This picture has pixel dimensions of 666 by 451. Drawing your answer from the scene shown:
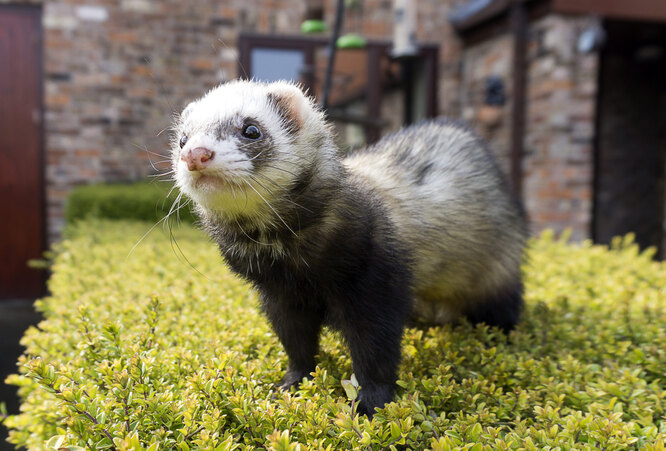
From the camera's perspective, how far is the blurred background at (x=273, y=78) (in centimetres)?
676

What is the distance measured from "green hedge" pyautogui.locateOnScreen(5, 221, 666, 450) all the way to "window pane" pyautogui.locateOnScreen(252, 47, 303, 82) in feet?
15.0

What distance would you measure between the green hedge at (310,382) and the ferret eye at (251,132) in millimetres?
717

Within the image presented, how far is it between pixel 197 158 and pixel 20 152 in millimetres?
7039

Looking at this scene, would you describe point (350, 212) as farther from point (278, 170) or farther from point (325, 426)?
point (325, 426)

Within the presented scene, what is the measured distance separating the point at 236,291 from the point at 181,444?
1693mm

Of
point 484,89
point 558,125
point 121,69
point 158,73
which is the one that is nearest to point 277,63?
point 158,73

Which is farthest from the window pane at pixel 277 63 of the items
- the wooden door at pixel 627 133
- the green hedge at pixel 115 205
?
the wooden door at pixel 627 133

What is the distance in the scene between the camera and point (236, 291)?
10.3 feet

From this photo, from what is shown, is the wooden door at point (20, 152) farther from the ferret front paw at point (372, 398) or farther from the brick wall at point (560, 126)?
the ferret front paw at point (372, 398)

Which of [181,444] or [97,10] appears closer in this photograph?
[181,444]

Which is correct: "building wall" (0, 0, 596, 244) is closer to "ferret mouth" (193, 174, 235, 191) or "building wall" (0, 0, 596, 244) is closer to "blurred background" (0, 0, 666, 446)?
"blurred background" (0, 0, 666, 446)

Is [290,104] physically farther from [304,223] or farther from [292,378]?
[292,378]

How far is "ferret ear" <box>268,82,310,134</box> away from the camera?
1.84m

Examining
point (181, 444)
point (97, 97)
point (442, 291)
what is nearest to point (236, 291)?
point (442, 291)
